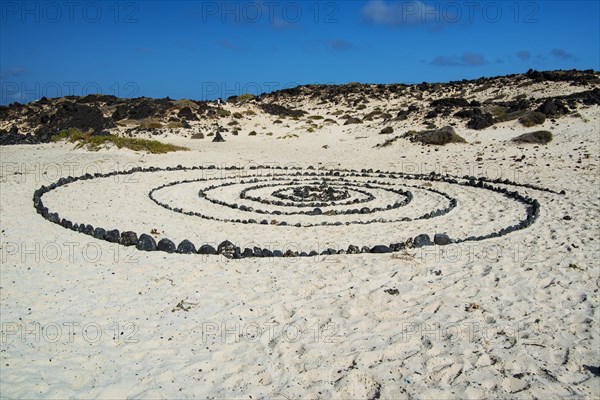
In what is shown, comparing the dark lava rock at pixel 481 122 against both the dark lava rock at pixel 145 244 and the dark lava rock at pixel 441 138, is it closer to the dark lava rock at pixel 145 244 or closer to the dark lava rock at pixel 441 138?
the dark lava rock at pixel 441 138

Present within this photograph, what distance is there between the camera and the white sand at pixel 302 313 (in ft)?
16.6

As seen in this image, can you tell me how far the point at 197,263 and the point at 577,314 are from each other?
18.9 feet

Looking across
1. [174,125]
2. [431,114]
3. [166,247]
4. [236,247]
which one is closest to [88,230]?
[166,247]

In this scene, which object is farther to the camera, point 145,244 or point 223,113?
point 223,113

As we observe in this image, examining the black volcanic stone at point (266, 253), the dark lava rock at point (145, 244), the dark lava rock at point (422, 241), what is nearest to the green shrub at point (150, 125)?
the dark lava rock at point (145, 244)

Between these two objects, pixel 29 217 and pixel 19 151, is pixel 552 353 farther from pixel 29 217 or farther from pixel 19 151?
pixel 19 151

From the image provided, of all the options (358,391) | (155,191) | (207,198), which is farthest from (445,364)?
(155,191)

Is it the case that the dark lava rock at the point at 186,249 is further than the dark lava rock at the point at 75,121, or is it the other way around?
the dark lava rock at the point at 75,121

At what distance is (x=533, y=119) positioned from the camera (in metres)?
28.1

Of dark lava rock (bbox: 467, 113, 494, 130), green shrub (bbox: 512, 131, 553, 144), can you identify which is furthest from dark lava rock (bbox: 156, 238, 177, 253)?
dark lava rock (bbox: 467, 113, 494, 130)

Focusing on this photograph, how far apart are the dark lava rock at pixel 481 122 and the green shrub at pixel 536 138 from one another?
4.33 meters

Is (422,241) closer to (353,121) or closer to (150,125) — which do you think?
(353,121)

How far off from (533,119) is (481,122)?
9.15ft

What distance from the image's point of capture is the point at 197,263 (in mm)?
8469
